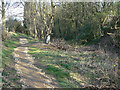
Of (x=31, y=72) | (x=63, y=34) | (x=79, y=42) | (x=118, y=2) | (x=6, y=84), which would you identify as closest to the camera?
(x=6, y=84)

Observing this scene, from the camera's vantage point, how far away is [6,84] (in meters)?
7.22

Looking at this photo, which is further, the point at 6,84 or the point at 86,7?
the point at 86,7

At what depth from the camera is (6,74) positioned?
8.46m

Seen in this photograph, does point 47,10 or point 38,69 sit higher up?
point 47,10

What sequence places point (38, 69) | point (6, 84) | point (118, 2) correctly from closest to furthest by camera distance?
point (6, 84) → point (38, 69) → point (118, 2)

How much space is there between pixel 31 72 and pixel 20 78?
121cm

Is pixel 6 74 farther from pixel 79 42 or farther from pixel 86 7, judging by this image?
pixel 86 7

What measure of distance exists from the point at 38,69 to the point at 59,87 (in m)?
3.14

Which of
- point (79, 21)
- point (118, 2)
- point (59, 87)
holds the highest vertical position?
point (118, 2)

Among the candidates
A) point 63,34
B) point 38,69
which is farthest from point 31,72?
point 63,34

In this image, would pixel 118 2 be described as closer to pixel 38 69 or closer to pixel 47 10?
pixel 47 10

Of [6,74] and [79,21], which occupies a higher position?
→ [79,21]

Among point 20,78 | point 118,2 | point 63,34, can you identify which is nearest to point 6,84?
point 20,78

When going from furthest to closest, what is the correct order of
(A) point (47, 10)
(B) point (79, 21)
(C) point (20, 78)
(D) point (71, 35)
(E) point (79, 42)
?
(D) point (71, 35) < (B) point (79, 21) < (A) point (47, 10) < (E) point (79, 42) < (C) point (20, 78)
